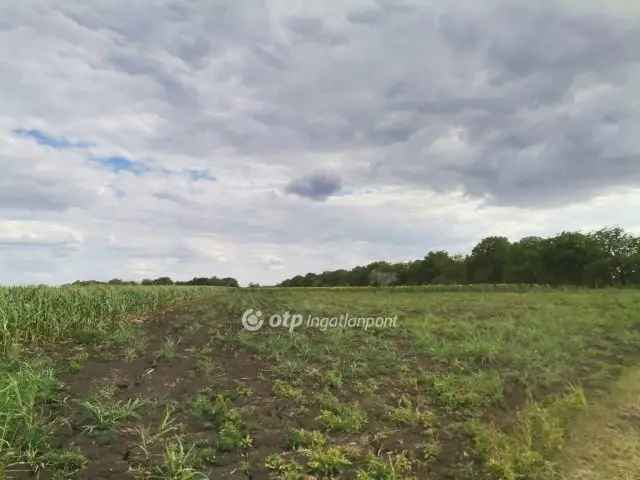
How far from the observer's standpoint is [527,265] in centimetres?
5184

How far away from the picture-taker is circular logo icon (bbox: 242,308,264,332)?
11469 mm

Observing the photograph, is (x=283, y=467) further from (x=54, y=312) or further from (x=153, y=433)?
(x=54, y=312)

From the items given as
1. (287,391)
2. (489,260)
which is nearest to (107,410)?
(287,391)

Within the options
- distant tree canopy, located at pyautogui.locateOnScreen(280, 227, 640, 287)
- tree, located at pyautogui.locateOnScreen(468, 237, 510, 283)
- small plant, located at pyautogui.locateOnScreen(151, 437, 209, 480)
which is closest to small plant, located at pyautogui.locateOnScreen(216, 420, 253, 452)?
small plant, located at pyautogui.locateOnScreen(151, 437, 209, 480)

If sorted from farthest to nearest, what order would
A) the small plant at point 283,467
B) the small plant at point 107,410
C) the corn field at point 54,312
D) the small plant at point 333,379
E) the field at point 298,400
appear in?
the corn field at point 54,312 → the small plant at point 333,379 → the small plant at point 107,410 → the field at point 298,400 → the small plant at point 283,467

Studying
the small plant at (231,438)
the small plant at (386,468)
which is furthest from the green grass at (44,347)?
the small plant at (386,468)

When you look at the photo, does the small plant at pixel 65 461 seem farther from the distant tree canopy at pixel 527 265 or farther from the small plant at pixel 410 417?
the distant tree canopy at pixel 527 265

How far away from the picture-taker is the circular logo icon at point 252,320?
37.6 feet

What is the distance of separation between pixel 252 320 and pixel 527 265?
46348mm

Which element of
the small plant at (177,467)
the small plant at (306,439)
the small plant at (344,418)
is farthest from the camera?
the small plant at (344,418)

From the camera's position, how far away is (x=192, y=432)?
19.0 feet

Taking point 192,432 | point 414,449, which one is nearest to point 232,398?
point 192,432

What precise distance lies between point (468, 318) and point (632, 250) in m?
46.1

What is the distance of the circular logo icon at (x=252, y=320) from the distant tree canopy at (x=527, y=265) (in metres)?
43.1
